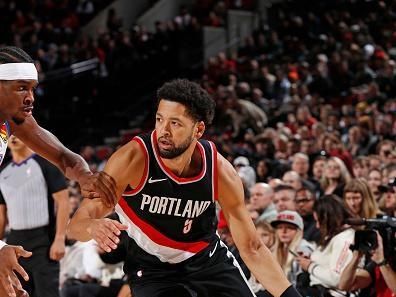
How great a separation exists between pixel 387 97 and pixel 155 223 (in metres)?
10.2

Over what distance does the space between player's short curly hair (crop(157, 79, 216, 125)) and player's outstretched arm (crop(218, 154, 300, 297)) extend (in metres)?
0.31

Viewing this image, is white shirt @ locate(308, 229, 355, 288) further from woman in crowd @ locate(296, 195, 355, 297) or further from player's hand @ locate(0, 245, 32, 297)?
player's hand @ locate(0, 245, 32, 297)

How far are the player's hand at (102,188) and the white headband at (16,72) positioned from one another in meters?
0.68

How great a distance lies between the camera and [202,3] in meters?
20.8

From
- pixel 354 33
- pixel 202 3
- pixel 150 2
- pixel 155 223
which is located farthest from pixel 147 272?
pixel 150 2

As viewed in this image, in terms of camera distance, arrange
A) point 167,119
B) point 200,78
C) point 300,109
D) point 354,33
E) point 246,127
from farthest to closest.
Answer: point 200,78 → point 354,33 → point 246,127 → point 300,109 → point 167,119

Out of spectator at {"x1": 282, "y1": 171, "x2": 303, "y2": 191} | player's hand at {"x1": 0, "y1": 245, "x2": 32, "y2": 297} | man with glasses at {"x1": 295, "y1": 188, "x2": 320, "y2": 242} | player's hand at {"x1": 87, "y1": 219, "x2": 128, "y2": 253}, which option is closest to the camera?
player's hand at {"x1": 0, "y1": 245, "x2": 32, "y2": 297}

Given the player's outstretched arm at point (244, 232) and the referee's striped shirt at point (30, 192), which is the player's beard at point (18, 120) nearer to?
the player's outstretched arm at point (244, 232)

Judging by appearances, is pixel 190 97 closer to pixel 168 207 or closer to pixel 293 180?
pixel 168 207

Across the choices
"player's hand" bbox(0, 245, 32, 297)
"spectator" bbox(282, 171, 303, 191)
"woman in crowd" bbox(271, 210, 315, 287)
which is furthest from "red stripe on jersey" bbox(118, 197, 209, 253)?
"spectator" bbox(282, 171, 303, 191)

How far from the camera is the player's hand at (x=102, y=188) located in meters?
4.34

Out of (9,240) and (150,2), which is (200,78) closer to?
(150,2)

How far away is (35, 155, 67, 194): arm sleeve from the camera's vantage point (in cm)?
711

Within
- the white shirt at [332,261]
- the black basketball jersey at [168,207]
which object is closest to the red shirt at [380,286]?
the white shirt at [332,261]
